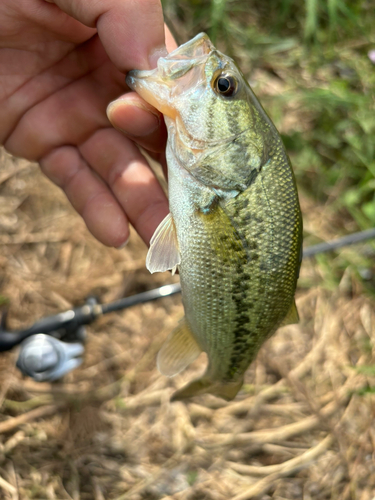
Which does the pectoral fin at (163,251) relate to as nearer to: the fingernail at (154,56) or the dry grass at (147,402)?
the fingernail at (154,56)

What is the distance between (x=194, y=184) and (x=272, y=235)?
15.1 inches

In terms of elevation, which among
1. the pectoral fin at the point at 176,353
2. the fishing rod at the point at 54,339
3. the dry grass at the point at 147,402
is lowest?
the dry grass at the point at 147,402

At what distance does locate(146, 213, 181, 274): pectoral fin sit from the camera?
5.40 feet

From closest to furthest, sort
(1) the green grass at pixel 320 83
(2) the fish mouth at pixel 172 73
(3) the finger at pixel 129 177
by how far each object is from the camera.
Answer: (2) the fish mouth at pixel 172 73, (3) the finger at pixel 129 177, (1) the green grass at pixel 320 83

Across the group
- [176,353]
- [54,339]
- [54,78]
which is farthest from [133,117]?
[54,339]

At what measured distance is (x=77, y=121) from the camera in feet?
7.07

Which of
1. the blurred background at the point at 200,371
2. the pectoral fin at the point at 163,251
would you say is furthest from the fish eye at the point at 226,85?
the blurred background at the point at 200,371

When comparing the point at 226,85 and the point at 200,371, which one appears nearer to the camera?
the point at 226,85

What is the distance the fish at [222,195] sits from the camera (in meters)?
1.55

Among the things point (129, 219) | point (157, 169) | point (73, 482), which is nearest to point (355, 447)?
point (73, 482)

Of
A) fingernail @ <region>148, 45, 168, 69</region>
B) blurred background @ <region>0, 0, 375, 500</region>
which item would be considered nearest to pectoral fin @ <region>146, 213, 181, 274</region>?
fingernail @ <region>148, 45, 168, 69</region>

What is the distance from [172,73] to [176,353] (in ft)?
4.11

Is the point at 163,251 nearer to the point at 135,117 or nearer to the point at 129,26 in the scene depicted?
the point at 135,117

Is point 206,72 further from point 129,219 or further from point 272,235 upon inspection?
point 129,219
